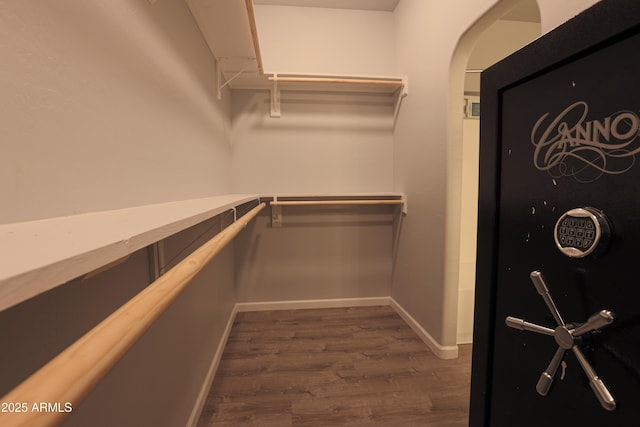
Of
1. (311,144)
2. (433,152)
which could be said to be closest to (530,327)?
(433,152)

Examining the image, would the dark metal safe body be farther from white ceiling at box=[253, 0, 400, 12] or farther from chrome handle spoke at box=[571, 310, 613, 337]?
Answer: white ceiling at box=[253, 0, 400, 12]

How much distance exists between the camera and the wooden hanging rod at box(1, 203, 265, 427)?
7.1 inches

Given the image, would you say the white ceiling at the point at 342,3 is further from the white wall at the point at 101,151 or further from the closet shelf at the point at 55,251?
the closet shelf at the point at 55,251

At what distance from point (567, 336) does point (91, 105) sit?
1.15 metres

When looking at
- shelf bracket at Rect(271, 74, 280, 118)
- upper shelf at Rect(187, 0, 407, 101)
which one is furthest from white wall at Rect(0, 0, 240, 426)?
shelf bracket at Rect(271, 74, 280, 118)

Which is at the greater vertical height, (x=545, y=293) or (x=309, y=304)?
(x=545, y=293)

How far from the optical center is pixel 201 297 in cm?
138

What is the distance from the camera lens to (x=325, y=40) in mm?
2289

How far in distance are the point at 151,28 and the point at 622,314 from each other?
55.9 inches

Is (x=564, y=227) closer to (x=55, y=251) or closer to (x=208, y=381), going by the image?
(x=55, y=251)

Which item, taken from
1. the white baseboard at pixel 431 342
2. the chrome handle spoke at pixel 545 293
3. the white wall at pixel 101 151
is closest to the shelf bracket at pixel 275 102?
the white wall at pixel 101 151

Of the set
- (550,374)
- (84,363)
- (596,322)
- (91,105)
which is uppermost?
(91,105)

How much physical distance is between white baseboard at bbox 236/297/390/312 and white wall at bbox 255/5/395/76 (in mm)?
2057

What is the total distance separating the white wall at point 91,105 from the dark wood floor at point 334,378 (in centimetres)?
113
